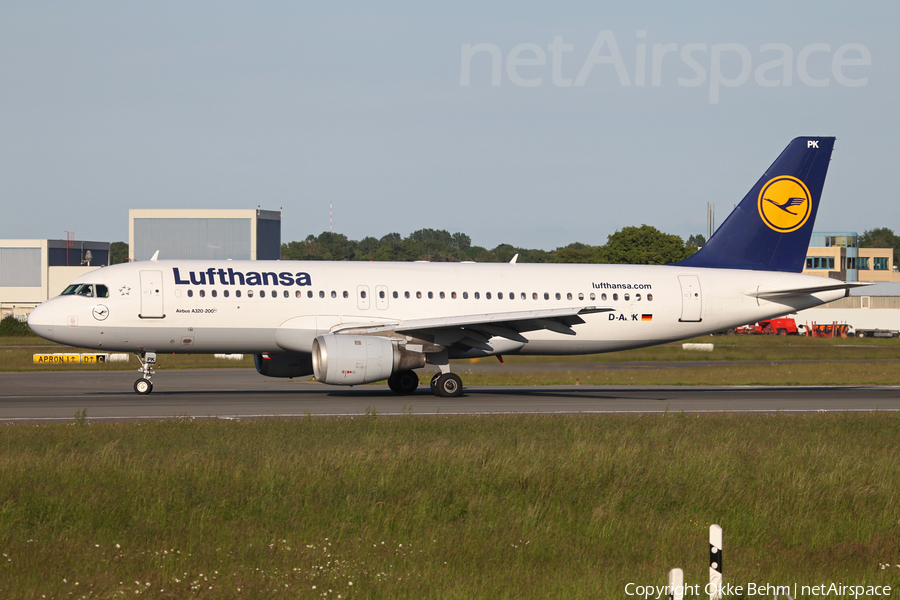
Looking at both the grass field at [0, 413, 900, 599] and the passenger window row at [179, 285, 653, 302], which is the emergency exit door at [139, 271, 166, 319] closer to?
the passenger window row at [179, 285, 653, 302]

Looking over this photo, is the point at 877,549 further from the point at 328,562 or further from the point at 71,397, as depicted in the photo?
the point at 71,397

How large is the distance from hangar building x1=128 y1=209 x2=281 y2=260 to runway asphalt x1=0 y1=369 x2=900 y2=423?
75861mm

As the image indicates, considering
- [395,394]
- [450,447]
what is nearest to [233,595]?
[450,447]

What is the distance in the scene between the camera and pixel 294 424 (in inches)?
717

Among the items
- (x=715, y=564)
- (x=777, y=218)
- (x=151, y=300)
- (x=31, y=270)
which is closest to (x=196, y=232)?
(x=31, y=270)

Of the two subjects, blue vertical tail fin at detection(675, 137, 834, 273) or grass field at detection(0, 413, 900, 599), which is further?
blue vertical tail fin at detection(675, 137, 834, 273)

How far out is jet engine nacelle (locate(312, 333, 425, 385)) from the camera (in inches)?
974

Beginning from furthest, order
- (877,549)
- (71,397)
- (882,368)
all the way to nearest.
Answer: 1. (882,368)
2. (71,397)
3. (877,549)

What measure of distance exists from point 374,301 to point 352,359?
3.85m

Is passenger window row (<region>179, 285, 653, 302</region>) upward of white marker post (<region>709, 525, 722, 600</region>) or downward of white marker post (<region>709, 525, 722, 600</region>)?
upward

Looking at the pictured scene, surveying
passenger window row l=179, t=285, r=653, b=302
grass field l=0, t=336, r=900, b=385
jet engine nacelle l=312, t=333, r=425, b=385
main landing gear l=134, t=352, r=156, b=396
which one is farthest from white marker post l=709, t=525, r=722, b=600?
grass field l=0, t=336, r=900, b=385

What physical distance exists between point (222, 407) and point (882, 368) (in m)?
32.4

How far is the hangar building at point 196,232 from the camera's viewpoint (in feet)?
362

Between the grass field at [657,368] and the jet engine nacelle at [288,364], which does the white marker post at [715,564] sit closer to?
the jet engine nacelle at [288,364]
